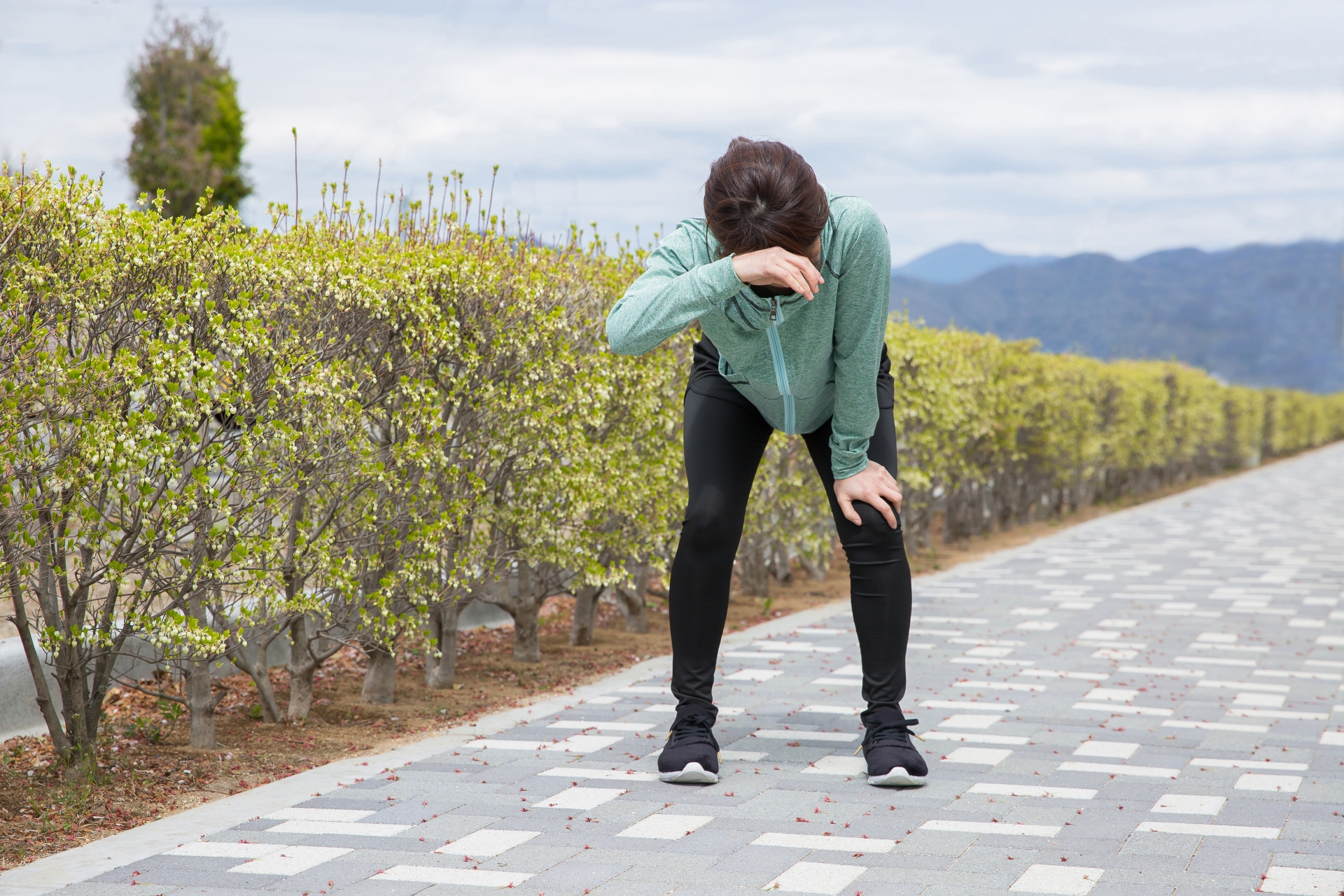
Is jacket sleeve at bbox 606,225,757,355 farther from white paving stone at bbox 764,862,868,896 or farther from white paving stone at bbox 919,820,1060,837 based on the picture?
white paving stone at bbox 919,820,1060,837

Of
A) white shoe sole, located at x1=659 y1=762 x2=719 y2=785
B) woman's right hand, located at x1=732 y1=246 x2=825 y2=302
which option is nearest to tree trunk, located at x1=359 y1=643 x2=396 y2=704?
white shoe sole, located at x1=659 y1=762 x2=719 y2=785

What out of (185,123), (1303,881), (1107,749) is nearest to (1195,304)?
(185,123)

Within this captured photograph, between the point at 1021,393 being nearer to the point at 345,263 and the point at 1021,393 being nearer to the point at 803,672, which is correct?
the point at 803,672

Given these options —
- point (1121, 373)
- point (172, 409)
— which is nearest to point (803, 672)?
point (172, 409)

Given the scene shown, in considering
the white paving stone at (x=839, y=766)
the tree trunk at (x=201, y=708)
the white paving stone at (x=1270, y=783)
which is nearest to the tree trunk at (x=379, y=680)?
the tree trunk at (x=201, y=708)

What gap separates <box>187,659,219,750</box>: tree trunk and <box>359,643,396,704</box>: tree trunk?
0.86 metres

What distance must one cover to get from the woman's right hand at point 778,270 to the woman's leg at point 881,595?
77 centimetres

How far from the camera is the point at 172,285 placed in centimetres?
357

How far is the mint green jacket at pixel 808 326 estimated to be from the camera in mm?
3223

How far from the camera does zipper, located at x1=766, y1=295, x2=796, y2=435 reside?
10.6ft

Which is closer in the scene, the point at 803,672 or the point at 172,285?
the point at 172,285

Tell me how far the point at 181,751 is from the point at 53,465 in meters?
1.31

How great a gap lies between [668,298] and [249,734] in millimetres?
2437

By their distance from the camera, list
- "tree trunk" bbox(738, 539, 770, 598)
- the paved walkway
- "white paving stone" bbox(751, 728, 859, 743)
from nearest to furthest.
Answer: the paved walkway, "white paving stone" bbox(751, 728, 859, 743), "tree trunk" bbox(738, 539, 770, 598)
